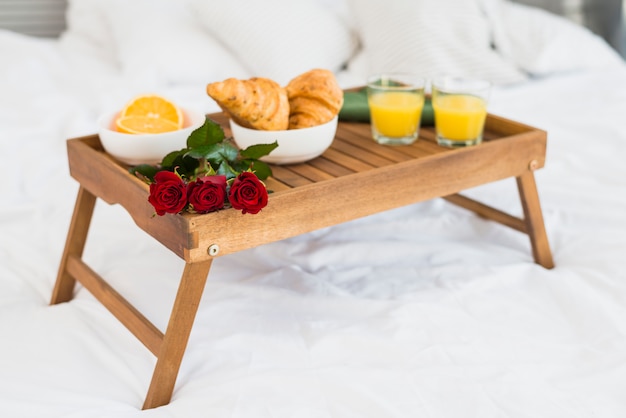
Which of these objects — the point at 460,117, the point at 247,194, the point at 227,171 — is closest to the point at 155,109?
the point at 227,171

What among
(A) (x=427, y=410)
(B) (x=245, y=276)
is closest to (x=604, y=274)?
(A) (x=427, y=410)

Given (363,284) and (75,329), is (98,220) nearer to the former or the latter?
(75,329)

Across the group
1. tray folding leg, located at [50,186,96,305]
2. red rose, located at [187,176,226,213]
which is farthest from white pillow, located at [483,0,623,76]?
red rose, located at [187,176,226,213]

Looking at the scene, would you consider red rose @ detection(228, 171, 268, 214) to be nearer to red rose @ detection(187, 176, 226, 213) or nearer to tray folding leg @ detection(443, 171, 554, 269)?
red rose @ detection(187, 176, 226, 213)

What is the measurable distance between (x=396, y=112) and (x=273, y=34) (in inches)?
39.5

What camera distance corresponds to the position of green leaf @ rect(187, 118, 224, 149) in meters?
1.34

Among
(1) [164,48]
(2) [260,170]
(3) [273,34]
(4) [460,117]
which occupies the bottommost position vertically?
(1) [164,48]

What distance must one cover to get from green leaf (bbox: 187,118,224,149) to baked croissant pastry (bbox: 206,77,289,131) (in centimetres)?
6

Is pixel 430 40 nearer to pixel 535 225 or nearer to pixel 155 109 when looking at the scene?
pixel 535 225

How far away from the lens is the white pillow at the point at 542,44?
2600 mm

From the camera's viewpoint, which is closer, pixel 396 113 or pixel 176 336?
pixel 176 336

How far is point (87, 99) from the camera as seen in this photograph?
7.74ft

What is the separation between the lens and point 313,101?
1.49 metres

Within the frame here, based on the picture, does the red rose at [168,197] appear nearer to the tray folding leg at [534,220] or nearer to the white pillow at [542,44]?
the tray folding leg at [534,220]
